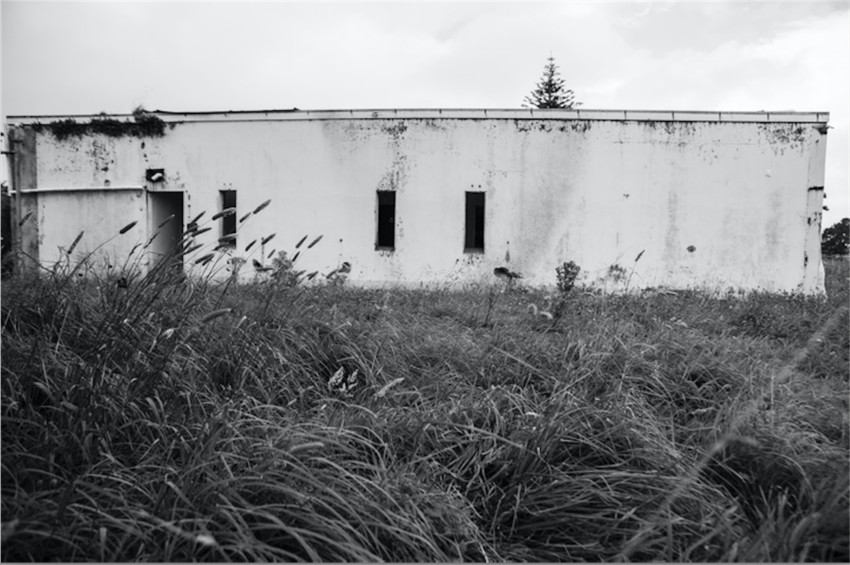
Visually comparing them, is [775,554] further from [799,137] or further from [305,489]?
[799,137]

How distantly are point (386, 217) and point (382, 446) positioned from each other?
33.3 ft

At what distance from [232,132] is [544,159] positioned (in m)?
6.82

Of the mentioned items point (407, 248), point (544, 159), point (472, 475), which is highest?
point (544, 159)

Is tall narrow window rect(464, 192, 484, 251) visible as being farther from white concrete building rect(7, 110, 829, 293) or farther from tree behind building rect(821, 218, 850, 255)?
tree behind building rect(821, 218, 850, 255)

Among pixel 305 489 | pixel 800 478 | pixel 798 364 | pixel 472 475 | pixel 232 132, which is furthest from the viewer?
pixel 232 132

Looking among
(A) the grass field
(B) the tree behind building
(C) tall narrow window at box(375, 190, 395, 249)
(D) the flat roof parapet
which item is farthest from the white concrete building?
(A) the grass field

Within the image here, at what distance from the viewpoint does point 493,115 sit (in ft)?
34.2

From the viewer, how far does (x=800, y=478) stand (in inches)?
88.0

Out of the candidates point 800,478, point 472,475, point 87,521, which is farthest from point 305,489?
point 800,478

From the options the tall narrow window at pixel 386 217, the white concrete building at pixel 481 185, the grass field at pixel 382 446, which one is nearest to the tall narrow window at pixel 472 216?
the white concrete building at pixel 481 185

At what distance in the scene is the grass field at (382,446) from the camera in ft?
5.60

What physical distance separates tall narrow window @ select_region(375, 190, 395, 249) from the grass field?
7695 mm

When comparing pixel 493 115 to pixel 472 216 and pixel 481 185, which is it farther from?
pixel 472 216

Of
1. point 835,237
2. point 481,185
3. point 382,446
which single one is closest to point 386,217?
point 481,185
